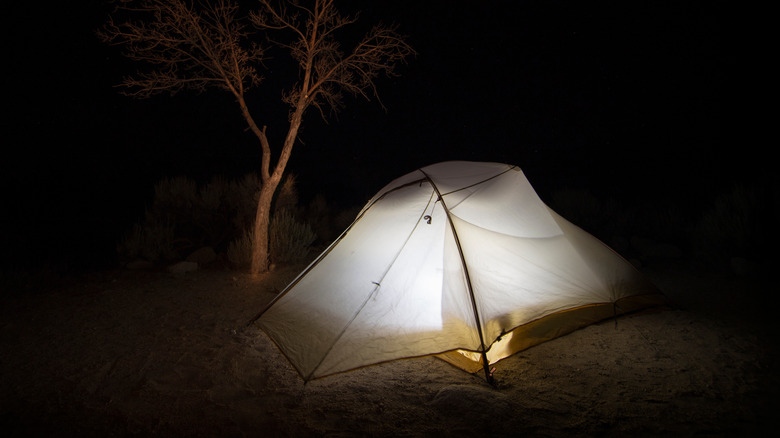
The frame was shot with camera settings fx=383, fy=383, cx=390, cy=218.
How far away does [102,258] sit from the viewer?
24.6ft

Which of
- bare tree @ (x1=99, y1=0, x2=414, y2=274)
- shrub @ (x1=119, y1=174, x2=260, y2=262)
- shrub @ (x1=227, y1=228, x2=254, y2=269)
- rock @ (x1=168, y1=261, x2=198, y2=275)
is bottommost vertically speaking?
rock @ (x1=168, y1=261, x2=198, y2=275)

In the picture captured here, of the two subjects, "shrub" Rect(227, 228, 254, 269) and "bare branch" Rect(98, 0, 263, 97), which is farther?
"shrub" Rect(227, 228, 254, 269)

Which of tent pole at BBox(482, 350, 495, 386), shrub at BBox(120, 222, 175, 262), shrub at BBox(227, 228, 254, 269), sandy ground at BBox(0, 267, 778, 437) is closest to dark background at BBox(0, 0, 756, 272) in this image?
shrub at BBox(120, 222, 175, 262)

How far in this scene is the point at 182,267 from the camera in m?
6.95

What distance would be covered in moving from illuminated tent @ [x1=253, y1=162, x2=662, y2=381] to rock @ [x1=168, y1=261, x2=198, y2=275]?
11.6 feet

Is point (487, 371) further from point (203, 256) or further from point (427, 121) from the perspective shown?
point (427, 121)

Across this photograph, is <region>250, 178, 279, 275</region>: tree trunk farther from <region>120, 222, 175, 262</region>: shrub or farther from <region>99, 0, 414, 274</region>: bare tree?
<region>120, 222, 175, 262</region>: shrub

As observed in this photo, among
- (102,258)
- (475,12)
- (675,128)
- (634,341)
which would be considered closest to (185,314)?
(102,258)

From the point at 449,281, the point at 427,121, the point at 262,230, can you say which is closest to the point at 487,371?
the point at 449,281

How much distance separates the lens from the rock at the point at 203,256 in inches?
298

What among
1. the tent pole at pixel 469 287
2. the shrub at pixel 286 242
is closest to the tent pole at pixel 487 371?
the tent pole at pixel 469 287

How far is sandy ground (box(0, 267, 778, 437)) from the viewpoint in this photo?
8.55 ft

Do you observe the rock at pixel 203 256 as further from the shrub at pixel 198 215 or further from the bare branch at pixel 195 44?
the bare branch at pixel 195 44

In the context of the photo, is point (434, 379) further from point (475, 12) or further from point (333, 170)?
point (475, 12)
